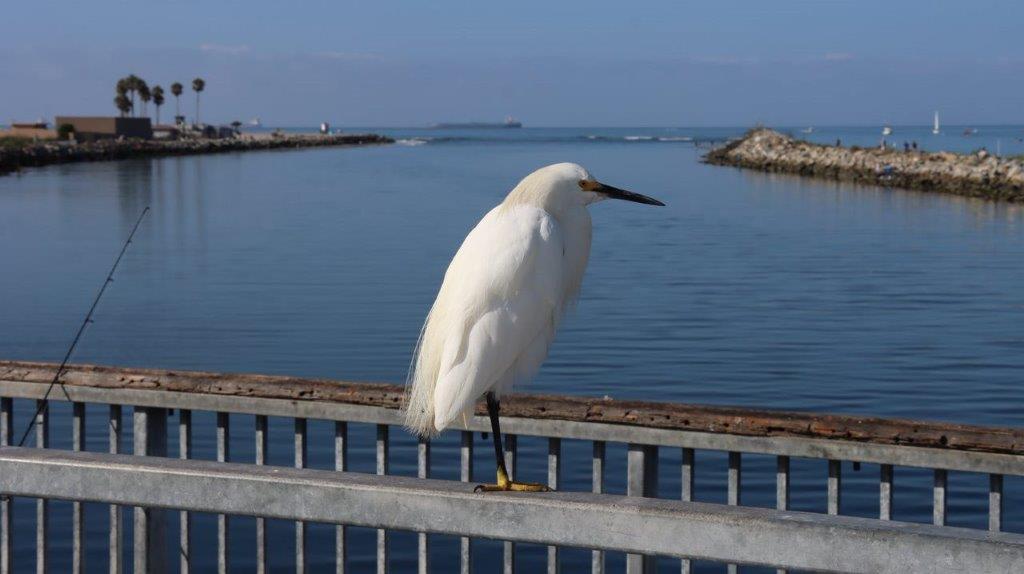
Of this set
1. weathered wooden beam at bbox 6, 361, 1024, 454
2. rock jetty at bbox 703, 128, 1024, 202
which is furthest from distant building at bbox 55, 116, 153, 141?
weathered wooden beam at bbox 6, 361, 1024, 454

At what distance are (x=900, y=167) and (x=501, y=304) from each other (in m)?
44.4

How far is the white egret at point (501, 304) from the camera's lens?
9.88 ft

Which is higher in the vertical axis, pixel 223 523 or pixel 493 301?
pixel 493 301

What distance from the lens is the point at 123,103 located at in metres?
115

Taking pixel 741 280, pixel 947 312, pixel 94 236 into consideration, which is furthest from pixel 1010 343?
pixel 94 236

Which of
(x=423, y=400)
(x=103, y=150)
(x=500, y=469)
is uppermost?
(x=103, y=150)

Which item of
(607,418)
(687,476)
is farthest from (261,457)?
(687,476)

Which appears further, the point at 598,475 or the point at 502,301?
the point at 598,475

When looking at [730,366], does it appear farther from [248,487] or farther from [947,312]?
[248,487]

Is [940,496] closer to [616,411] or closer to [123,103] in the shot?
[616,411]

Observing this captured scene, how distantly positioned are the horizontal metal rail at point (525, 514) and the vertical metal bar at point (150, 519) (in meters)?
0.56

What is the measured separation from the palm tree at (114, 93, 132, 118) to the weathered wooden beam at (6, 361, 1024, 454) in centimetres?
11687

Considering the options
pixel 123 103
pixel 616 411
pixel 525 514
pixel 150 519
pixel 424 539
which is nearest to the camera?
pixel 525 514

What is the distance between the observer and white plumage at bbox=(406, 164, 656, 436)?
3.02 meters
